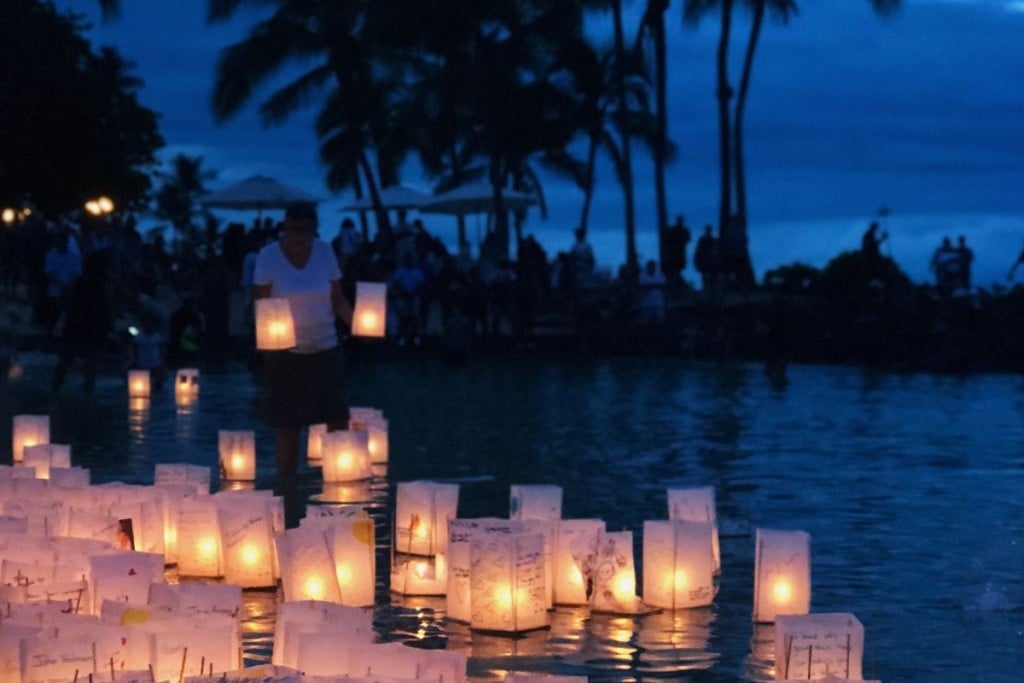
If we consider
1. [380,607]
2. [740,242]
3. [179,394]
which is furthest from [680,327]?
[380,607]

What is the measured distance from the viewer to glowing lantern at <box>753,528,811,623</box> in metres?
6.64

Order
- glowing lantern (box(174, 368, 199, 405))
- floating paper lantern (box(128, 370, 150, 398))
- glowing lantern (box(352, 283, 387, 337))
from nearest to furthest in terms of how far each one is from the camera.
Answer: glowing lantern (box(352, 283, 387, 337)) → glowing lantern (box(174, 368, 199, 405)) → floating paper lantern (box(128, 370, 150, 398))

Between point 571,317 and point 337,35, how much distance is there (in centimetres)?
1661

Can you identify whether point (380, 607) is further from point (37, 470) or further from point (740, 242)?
point (740, 242)

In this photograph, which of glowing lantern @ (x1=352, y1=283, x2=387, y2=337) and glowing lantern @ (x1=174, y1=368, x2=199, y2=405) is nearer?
glowing lantern @ (x1=352, y1=283, x2=387, y2=337)

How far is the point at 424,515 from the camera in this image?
8039 millimetres

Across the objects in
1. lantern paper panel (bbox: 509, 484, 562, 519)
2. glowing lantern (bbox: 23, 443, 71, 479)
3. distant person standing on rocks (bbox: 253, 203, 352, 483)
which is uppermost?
distant person standing on rocks (bbox: 253, 203, 352, 483)

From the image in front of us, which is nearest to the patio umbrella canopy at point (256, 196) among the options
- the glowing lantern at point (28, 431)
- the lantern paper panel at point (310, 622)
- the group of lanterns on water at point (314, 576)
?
the glowing lantern at point (28, 431)

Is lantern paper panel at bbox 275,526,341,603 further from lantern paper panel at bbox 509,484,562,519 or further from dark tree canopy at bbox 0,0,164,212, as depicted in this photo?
dark tree canopy at bbox 0,0,164,212

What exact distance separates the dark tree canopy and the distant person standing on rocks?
92.4 ft

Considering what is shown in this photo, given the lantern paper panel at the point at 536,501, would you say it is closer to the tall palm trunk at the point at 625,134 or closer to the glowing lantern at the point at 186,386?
the glowing lantern at the point at 186,386

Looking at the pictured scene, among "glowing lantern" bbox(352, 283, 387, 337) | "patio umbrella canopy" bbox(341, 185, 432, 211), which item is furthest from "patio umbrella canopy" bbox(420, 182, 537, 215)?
"glowing lantern" bbox(352, 283, 387, 337)

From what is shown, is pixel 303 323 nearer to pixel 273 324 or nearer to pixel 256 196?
pixel 273 324

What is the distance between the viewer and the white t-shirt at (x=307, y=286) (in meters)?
10.2
